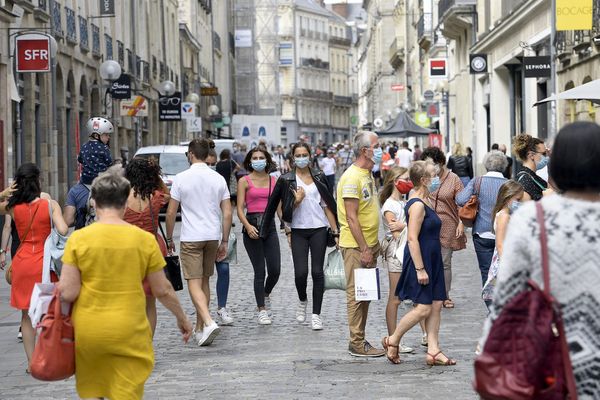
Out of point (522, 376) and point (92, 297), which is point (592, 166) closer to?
point (522, 376)

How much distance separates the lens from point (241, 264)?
1966 centimetres

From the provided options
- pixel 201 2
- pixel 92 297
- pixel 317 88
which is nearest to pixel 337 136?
pixel 317 88

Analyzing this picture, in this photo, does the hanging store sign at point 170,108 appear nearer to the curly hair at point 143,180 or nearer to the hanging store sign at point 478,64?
the hanging store sign at point 478,64

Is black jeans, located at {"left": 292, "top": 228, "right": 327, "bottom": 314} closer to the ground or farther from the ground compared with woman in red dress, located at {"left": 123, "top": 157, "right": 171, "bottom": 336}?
closer to the ground

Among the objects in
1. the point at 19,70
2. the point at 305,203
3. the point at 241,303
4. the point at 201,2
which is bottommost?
the point at 241,303

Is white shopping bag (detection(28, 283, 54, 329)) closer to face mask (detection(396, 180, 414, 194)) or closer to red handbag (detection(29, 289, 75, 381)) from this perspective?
red handbag (detection(29, 289, 75, 381))

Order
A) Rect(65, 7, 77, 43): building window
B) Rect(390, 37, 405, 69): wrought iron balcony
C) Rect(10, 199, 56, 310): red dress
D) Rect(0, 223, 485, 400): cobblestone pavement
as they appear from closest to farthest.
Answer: Rect(0, 223, 485, 400): cobblestone pavement
Rect(10, 199, 56, 310): red dress
Rect(65, 7, 77, 43): building window
Rect(390, 37, 405, 69): wrought iron balcony

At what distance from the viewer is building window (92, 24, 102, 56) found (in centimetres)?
3667

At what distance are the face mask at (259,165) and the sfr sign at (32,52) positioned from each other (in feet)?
36.5

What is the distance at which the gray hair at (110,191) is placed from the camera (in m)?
6.24

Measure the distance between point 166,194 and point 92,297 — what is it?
454 cm

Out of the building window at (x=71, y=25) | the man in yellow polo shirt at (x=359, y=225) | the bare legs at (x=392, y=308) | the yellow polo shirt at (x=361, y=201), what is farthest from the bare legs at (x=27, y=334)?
the building window at (x=71, y=25)

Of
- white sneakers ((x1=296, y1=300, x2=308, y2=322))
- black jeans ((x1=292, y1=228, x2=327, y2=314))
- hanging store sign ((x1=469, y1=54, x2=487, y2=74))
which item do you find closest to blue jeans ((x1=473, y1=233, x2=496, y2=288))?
black jeans ((x1=292, y1=228, x2=327, y2=314))

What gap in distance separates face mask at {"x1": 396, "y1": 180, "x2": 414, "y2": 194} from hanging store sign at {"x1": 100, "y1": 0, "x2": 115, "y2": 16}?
26.4m
